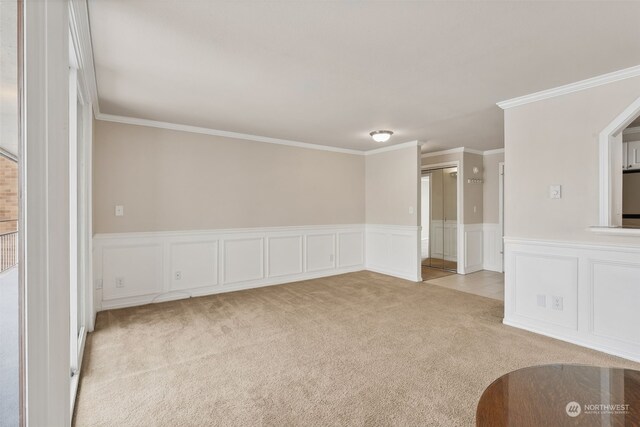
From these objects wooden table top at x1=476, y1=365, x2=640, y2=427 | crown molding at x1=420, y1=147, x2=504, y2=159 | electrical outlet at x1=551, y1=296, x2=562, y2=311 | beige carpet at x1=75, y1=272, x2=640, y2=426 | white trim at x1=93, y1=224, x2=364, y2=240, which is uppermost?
crown molding at x1=420, y1=147, x2=504, y2=159

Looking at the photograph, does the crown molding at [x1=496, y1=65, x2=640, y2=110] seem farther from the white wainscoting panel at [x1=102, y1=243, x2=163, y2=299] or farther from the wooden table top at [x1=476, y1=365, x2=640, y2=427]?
the white wainscoting panel at [x1=102, y1=243, x2=163, y2=299]

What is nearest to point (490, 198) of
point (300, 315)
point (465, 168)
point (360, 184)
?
point (465, 168)

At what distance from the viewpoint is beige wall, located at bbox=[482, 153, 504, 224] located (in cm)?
613

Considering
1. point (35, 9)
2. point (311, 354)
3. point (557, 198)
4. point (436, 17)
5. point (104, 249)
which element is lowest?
point (311, 354)

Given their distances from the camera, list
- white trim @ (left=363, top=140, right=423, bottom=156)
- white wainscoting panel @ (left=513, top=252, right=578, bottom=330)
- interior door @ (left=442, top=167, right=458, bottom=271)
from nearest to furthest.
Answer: white wainscoting panel @ (left=513, top=252, right=578, bottom=330), white trim @ (left=363, top=140, right=423, bottom=156), interior door @ (left=442, top=167, right=458, bottom=271)

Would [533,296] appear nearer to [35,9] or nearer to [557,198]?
[557,198]

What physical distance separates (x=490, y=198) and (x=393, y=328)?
4.19m

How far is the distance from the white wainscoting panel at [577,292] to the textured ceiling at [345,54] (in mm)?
1541

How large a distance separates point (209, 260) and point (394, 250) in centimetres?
313

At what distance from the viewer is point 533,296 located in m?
3.25

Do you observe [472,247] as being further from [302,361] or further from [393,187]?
[302,361]

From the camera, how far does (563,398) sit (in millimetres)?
1167

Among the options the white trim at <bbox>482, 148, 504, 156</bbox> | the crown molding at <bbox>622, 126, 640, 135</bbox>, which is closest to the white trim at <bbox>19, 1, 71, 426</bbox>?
the crown molding at <bbox>622, 126, 640, 135</bbox>

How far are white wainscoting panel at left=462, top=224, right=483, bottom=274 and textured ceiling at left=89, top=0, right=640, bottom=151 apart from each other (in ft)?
9.30
